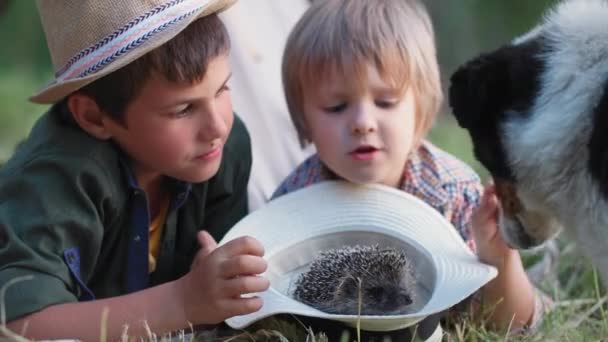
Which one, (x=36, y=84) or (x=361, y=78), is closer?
(x=361, y=78)

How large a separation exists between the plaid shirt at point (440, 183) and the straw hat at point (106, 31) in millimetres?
820

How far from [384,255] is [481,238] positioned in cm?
41

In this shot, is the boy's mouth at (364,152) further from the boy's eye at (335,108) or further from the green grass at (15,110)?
the green grass at (15,110)

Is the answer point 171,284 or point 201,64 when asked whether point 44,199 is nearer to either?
point 171,284

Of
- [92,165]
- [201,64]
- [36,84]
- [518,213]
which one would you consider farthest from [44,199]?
[36,84]

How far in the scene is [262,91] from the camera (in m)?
3.99

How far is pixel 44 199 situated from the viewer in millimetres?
2744

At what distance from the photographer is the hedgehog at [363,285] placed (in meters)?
Answer: 2.64

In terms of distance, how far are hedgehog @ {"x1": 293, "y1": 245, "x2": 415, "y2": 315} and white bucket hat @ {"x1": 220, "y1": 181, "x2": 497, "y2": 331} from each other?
0.22 ft

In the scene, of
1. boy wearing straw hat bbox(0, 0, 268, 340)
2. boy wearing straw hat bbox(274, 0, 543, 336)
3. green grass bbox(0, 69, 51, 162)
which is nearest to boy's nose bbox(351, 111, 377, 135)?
boy wearing straw hat bbox(274, 0, 543, 336)

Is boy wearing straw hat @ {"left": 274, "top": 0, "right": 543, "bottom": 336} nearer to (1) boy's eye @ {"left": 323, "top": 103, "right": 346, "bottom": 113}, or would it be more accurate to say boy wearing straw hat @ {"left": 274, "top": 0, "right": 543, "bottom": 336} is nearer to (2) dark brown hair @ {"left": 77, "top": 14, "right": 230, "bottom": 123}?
(1) boy's eye @ {"left": 323, "top": 103, "right": 346, "bottom": 113}

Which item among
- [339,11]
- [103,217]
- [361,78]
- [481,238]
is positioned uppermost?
Answer: [339,11]

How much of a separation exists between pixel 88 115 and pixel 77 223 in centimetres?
39

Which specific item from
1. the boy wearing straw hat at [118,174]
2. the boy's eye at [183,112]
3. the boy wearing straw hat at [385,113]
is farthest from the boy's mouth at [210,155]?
the boy wearing straw hat at [385,113]
